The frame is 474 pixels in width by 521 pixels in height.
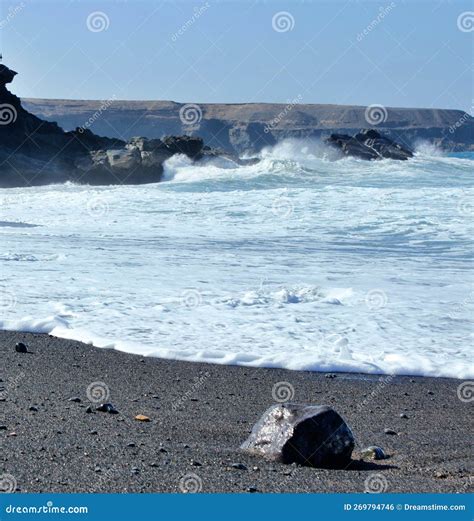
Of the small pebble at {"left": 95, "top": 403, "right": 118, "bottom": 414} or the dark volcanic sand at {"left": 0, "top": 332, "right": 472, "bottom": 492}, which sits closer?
the dark volcanic sand at {"left": 0, "top": 332, "right": 472, "bottom": 492}

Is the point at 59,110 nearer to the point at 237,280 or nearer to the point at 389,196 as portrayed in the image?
the point at 389,196

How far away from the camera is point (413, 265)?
13281 millimetres

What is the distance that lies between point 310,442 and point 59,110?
106623mm

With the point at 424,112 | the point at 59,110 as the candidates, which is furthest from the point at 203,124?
the point at 424,112
